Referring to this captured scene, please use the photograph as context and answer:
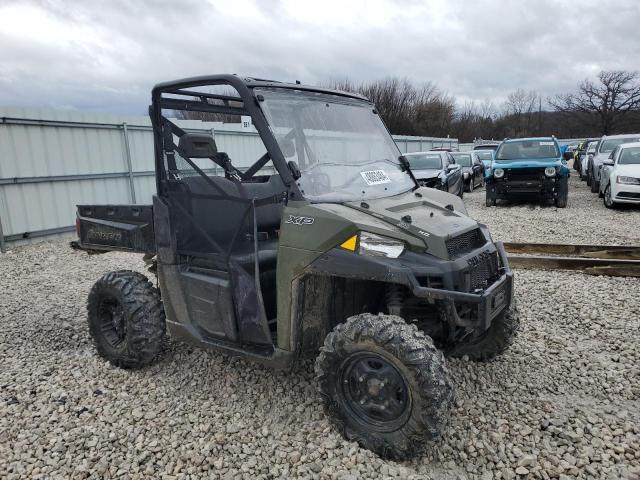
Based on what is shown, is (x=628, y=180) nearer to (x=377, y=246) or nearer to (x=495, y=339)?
(x=495, y=339)

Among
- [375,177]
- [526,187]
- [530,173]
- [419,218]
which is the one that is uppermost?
[375,177]

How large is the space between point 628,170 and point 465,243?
1080 cm

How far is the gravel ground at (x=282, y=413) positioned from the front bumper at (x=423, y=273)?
0.85m

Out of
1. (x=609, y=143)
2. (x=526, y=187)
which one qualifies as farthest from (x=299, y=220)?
(x=609, y=143)

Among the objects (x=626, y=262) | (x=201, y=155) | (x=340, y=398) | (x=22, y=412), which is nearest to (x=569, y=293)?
(x=626, y=262)

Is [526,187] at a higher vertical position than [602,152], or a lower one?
lower

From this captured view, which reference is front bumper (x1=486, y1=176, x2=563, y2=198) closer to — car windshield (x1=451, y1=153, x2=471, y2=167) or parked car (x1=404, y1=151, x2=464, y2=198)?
parked car (x1=404, y1=151, x2=464, y2=198)

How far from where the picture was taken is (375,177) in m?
3.39

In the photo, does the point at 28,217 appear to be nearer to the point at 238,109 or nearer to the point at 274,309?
the point at 238,109

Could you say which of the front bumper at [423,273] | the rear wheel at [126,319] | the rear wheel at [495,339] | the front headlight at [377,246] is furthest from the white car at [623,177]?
the rear wheel at [126,319]

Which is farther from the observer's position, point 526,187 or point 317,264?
point 526,187

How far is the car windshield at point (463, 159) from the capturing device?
62.7 ft

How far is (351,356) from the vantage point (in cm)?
275

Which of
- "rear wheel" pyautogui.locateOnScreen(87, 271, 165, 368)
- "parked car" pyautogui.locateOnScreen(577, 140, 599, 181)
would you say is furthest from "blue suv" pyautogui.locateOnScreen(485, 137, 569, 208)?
"rear wheel" pyautogui.locateOnScreen(87, 271, 165, 368)
